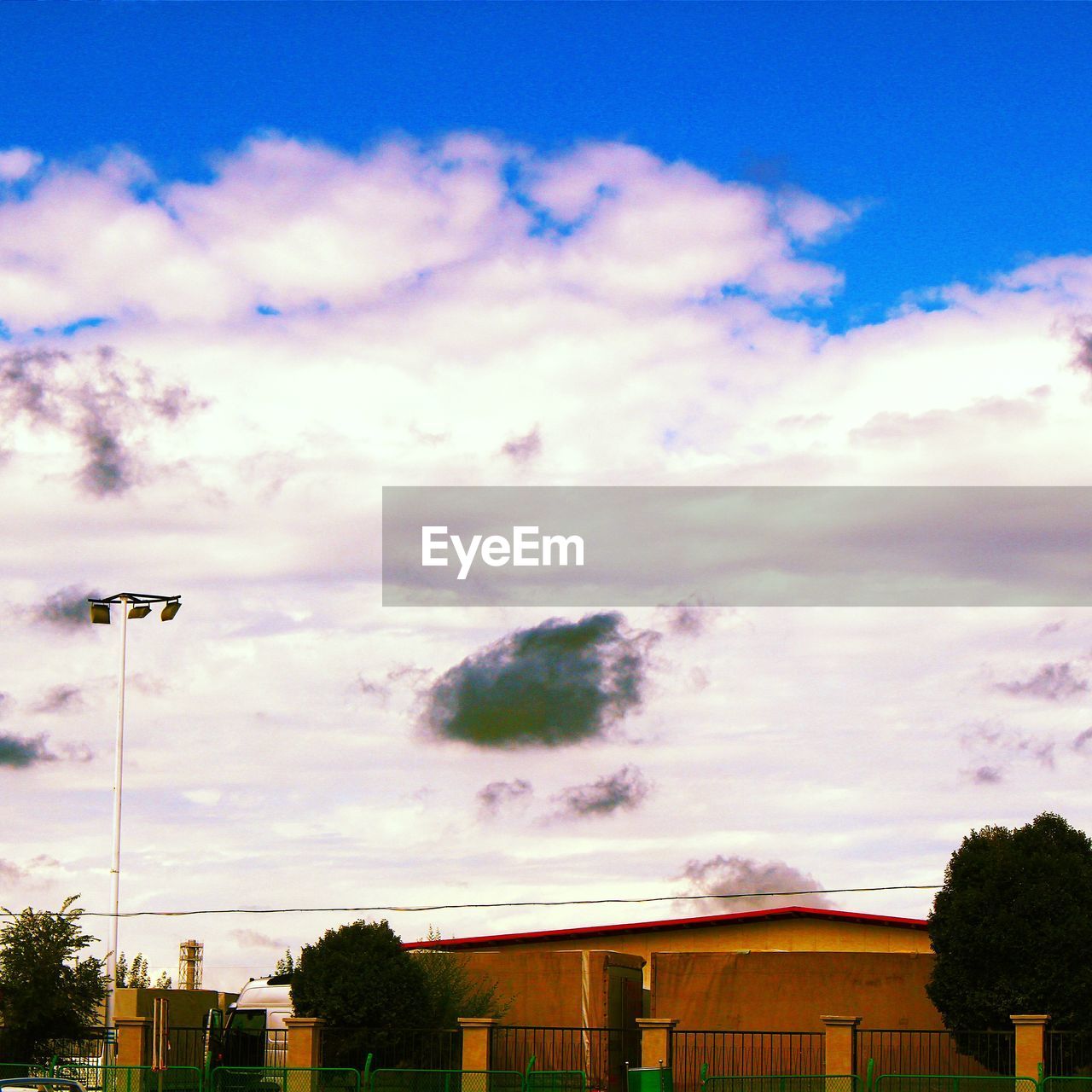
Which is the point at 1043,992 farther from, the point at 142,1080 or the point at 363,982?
the point at 142,1080

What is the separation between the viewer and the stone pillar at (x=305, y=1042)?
94.2 ft

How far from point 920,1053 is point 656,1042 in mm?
6272

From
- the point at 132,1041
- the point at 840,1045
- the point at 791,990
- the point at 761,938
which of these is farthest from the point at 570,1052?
the point at 761,938

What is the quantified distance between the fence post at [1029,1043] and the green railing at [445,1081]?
8755mm

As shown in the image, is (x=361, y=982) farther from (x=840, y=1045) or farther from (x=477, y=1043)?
(x=840, y=1045)

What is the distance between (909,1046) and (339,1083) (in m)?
11.7

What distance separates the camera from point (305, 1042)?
2886 centimetres

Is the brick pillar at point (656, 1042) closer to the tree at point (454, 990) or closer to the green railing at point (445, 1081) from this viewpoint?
the green railing at point (445, 1081)

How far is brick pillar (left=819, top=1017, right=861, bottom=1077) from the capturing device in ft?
89.2

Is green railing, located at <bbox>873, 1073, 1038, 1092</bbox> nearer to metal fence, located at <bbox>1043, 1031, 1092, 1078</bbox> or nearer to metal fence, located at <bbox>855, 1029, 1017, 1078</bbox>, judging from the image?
metal fence, located at <bbox>855, 1029, 1017, 1078</bbox>

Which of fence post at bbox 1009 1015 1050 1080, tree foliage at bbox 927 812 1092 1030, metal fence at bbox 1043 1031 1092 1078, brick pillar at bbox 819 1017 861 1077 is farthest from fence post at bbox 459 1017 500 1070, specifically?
metal fence at bbox 1043 1031 1092 1078

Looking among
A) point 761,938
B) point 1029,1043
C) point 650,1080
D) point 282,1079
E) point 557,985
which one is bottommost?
point 282,1079

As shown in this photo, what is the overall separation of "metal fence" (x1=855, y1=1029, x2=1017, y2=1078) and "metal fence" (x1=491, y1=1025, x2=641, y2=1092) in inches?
199

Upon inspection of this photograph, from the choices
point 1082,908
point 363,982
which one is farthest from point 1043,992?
point 363,982
